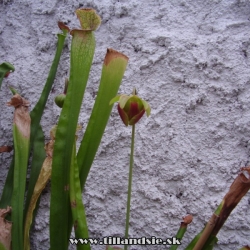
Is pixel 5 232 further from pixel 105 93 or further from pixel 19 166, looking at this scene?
pixel 105 93

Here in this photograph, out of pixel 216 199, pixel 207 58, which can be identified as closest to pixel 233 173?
pixel 216 199

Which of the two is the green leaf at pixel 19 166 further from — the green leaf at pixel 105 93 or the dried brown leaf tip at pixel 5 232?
the green leaf at pixel 105 93

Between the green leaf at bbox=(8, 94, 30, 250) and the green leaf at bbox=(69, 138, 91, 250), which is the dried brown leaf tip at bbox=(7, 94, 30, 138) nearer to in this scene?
the green leaf at bbox=(8, 94, 30, 250)

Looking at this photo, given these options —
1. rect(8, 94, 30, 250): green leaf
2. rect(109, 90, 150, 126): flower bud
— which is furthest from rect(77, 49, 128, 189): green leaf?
rect(8, 94, 30, 250): green leaf

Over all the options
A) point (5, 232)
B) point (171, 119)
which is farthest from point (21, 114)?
point (171, 119)

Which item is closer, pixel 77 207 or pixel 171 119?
pixel 77 207

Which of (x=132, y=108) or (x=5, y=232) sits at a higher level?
(x=132, y=108)
